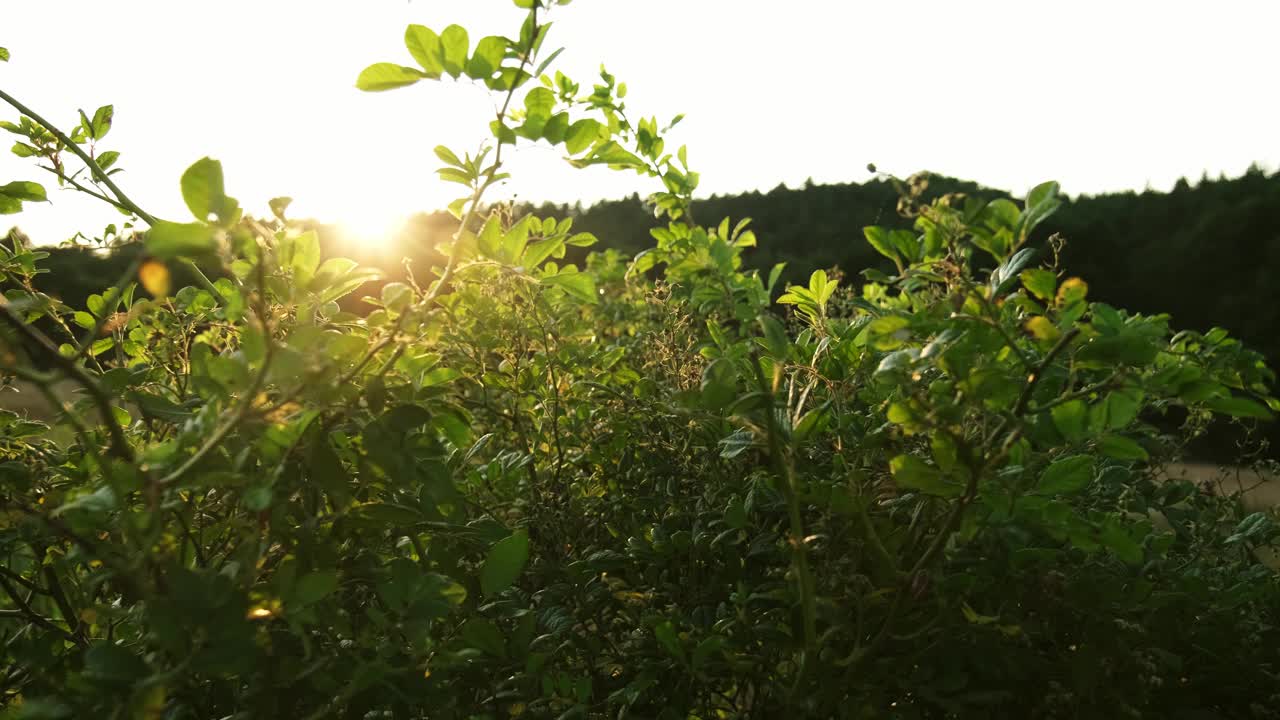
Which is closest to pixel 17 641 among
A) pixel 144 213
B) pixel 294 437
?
pixel 144 213

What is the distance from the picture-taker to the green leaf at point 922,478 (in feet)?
3.67

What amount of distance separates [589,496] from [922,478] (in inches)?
38.5

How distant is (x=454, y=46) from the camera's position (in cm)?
113

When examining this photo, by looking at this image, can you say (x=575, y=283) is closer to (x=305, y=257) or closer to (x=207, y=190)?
(x=305, y=257)

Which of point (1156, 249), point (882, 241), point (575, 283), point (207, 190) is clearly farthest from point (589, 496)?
point (1156, 249)

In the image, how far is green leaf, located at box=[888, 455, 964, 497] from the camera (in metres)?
1.12

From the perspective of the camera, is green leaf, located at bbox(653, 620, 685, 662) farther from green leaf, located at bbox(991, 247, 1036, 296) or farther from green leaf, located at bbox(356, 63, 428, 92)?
green leaf, located at bbox(356, 63, 428, 92)

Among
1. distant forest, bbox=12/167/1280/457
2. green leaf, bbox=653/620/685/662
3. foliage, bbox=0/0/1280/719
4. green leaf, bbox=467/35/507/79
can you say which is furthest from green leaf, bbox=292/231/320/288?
distant forest, bbox=12/167/1280/457

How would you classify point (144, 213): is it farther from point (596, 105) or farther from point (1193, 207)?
point (1193, 207)

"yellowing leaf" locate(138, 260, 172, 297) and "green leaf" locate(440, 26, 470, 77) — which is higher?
"green leaf" locate(440, 26, 470, 77)

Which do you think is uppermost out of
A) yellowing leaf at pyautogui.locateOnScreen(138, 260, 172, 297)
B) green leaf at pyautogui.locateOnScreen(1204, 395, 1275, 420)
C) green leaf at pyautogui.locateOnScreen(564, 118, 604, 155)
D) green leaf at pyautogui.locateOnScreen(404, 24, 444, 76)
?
green leaf at pyautogui.locateOnScreen(404, 24, 444, 76)

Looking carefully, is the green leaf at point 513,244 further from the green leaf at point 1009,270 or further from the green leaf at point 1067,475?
the green leaf at point 1067,475

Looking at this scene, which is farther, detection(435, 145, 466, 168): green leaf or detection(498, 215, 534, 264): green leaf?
detection(498, 215, 534, 264): green leaf

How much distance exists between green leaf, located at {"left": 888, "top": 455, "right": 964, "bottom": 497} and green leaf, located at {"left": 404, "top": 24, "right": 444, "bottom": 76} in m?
0.81
